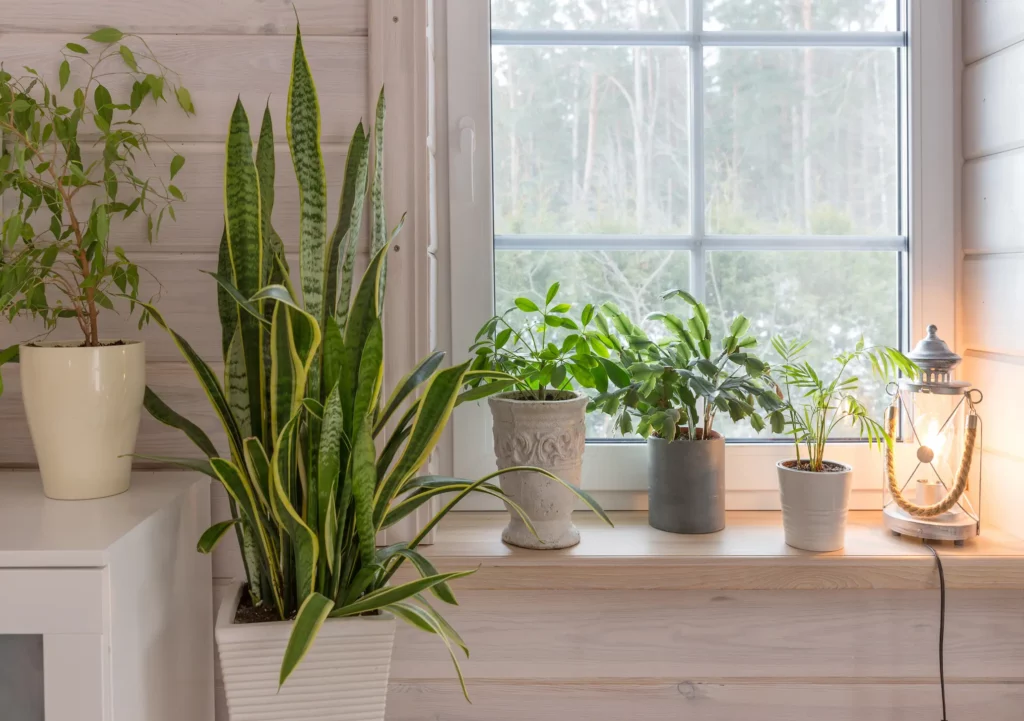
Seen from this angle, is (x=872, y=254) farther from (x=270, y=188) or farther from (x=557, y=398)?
(x=270, y=188)

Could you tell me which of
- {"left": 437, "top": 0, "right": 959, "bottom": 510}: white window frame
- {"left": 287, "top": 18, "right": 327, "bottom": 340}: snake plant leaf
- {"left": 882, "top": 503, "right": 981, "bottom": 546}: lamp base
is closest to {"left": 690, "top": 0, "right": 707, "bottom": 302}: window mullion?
{"left": 437, "top": 0, "right": 959, "bottom": 510}: white window frame

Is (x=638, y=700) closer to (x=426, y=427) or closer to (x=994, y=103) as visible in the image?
(x=426, y=427)

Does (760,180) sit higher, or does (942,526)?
(760,180)

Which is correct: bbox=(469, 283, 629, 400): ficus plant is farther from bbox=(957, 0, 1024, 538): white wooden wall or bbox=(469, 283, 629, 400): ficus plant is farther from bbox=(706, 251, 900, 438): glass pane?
bbox=(957, 0, 1024, 538): white wooden wall

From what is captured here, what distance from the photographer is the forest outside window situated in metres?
1.44

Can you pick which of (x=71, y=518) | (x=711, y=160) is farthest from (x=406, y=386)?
(x=711, y=160)

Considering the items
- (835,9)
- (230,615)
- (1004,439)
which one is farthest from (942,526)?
(230,615)

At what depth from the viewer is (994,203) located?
1.31m

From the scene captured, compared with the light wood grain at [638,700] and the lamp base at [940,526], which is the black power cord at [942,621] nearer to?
the lamp base at [940,526]

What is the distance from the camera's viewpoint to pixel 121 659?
0.88m

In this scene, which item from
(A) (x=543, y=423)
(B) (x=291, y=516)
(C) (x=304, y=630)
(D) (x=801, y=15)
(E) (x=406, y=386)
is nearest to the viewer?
(C) (x=304, y=630)

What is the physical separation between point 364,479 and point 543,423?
0.34 metres

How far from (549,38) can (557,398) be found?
0.69m

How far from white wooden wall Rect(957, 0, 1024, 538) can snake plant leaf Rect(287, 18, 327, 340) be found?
1.08 metres
